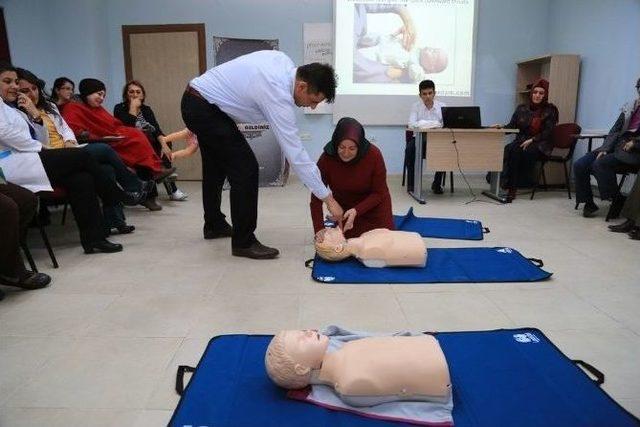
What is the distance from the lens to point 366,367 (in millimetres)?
1339

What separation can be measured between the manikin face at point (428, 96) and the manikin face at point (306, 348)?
4225 mm

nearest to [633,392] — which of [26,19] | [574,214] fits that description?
[574,214]

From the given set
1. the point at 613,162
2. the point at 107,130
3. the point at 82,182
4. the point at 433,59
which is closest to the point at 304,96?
the point at 82,182

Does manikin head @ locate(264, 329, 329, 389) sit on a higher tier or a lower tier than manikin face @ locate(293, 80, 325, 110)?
lower

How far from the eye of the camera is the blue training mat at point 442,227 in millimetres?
3299

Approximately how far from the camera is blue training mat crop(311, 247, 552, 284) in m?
2.43

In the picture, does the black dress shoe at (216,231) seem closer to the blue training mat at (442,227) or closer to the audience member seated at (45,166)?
the audience member seated at (45,166)

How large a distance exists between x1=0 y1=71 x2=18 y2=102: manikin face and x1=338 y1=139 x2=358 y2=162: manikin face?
72.6 inches

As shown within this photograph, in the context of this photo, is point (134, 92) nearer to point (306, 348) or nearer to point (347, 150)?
point (347, 150)

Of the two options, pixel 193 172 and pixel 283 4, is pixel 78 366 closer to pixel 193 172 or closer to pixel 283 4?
pixel 193 172

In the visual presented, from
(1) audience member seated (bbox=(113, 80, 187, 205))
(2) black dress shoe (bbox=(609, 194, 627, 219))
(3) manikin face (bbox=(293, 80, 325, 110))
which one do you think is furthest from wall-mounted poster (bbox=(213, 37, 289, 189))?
(2) black dress shoe (bbox=(609, 194, 627, 219))

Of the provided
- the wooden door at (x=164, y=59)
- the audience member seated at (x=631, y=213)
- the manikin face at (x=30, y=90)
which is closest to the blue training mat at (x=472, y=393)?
the audience member seated at (x=631, y=213)

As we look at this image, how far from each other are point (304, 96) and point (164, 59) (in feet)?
13.1

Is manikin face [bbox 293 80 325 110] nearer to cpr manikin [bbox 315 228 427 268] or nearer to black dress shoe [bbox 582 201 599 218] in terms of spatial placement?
cpr manikin [bbox 315 228 427 268]
